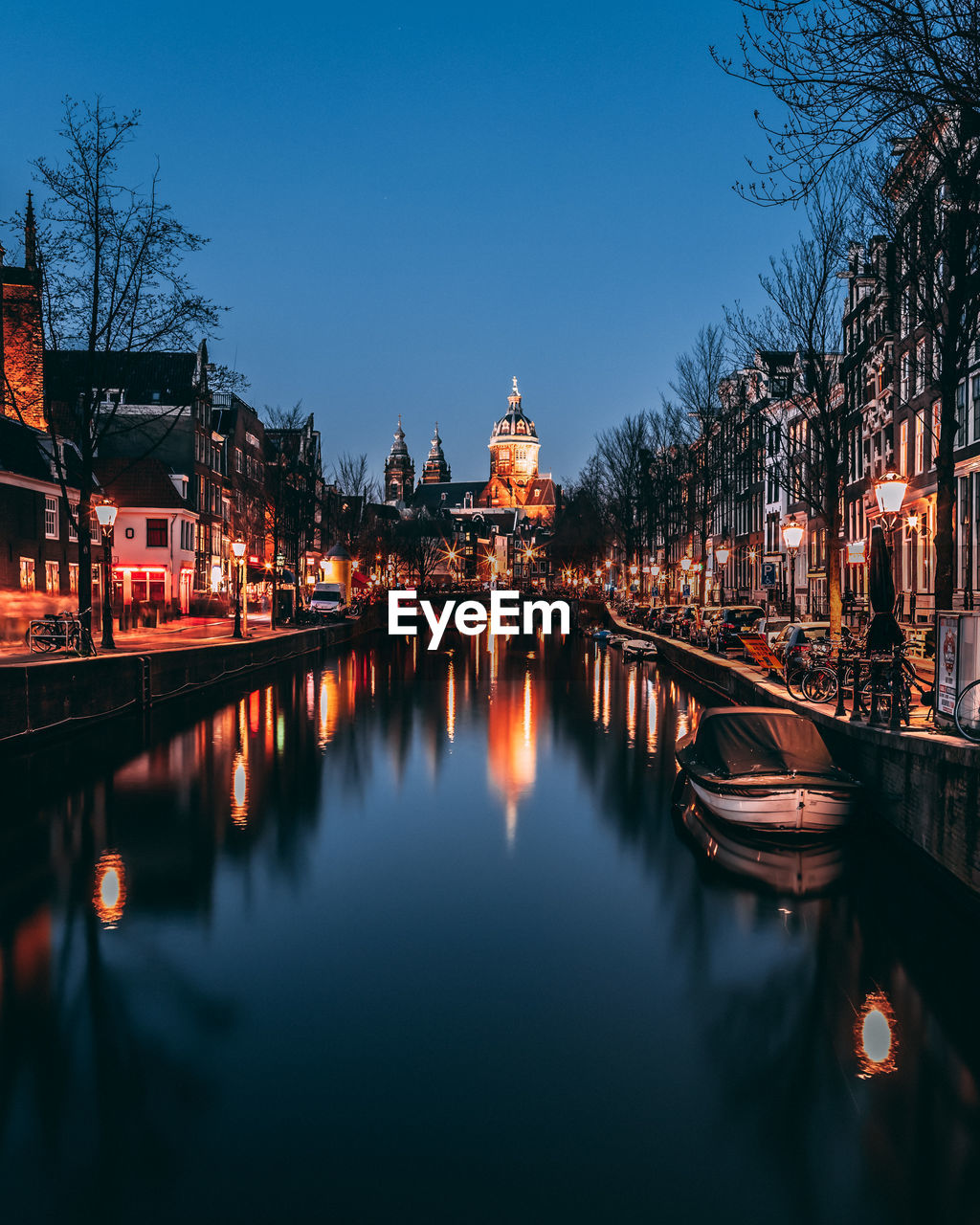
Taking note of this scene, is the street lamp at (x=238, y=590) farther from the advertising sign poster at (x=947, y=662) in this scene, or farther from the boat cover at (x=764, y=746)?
the advertising sign poster at (x=947, y=662)

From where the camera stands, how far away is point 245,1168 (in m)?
7.18

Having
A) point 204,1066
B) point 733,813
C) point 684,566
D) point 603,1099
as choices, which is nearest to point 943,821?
point 733,813

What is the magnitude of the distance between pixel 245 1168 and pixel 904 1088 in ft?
16.0

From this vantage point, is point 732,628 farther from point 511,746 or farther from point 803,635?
point 511,746

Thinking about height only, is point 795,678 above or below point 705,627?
below

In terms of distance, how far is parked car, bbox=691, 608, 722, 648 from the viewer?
52000 mm

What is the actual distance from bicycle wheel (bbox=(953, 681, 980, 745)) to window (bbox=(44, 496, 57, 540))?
147 feet

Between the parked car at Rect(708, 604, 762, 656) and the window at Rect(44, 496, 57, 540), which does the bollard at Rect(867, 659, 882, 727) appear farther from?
the window at Rect(44, 496, 57, 540)

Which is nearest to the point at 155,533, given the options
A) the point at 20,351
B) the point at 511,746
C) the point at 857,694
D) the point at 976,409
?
the point at 20,351

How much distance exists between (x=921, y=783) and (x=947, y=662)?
7.33ft

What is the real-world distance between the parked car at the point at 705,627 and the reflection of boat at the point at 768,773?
33.7 meters

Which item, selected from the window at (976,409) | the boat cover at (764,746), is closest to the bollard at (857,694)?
the boat cover at (764,746)

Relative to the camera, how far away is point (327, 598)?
85062mm

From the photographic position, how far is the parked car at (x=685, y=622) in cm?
5694
